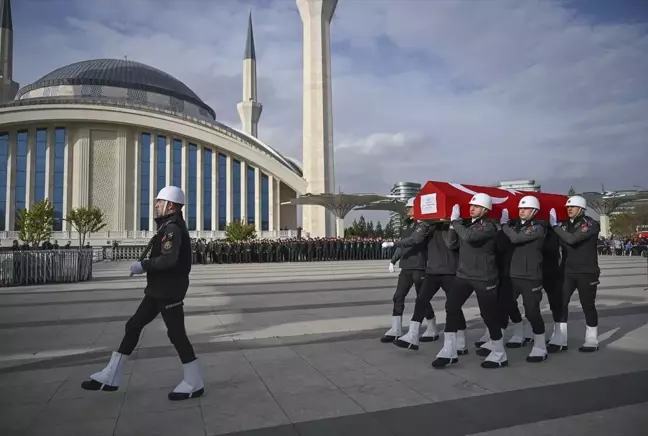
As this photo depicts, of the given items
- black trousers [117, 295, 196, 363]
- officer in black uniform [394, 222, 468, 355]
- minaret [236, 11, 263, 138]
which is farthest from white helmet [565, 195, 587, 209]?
minaret [236, 11, 263, 138]

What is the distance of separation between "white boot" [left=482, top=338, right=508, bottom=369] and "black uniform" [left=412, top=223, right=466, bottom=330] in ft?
1.82

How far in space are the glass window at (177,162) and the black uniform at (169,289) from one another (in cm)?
4800

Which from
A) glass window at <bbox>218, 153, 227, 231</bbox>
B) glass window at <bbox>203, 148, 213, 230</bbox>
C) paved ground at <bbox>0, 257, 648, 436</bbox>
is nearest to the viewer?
paved ground at <bbox>0, 257, 648, 436</bbox>

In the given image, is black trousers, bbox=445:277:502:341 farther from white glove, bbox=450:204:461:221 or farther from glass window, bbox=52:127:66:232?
glass window, bbox=52:127:66:232

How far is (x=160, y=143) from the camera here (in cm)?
5066

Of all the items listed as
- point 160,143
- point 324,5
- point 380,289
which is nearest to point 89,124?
point 160,143

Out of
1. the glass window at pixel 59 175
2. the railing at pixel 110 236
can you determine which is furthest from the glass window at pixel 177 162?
the glass window at pixel 59 175

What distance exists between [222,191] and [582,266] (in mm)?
Answer: 47868

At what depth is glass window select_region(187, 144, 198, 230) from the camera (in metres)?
49.5

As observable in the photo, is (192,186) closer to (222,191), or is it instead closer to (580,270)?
(222,191)

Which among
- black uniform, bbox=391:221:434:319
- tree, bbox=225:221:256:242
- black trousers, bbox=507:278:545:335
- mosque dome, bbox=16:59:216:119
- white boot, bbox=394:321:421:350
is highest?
mosque dome, bbox=16:59:216:119

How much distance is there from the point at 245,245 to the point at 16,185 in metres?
31.7

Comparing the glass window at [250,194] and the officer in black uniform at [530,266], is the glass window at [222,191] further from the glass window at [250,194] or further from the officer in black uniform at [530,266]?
the officer in black uniform at [530,266]

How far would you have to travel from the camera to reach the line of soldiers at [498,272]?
4977mm
